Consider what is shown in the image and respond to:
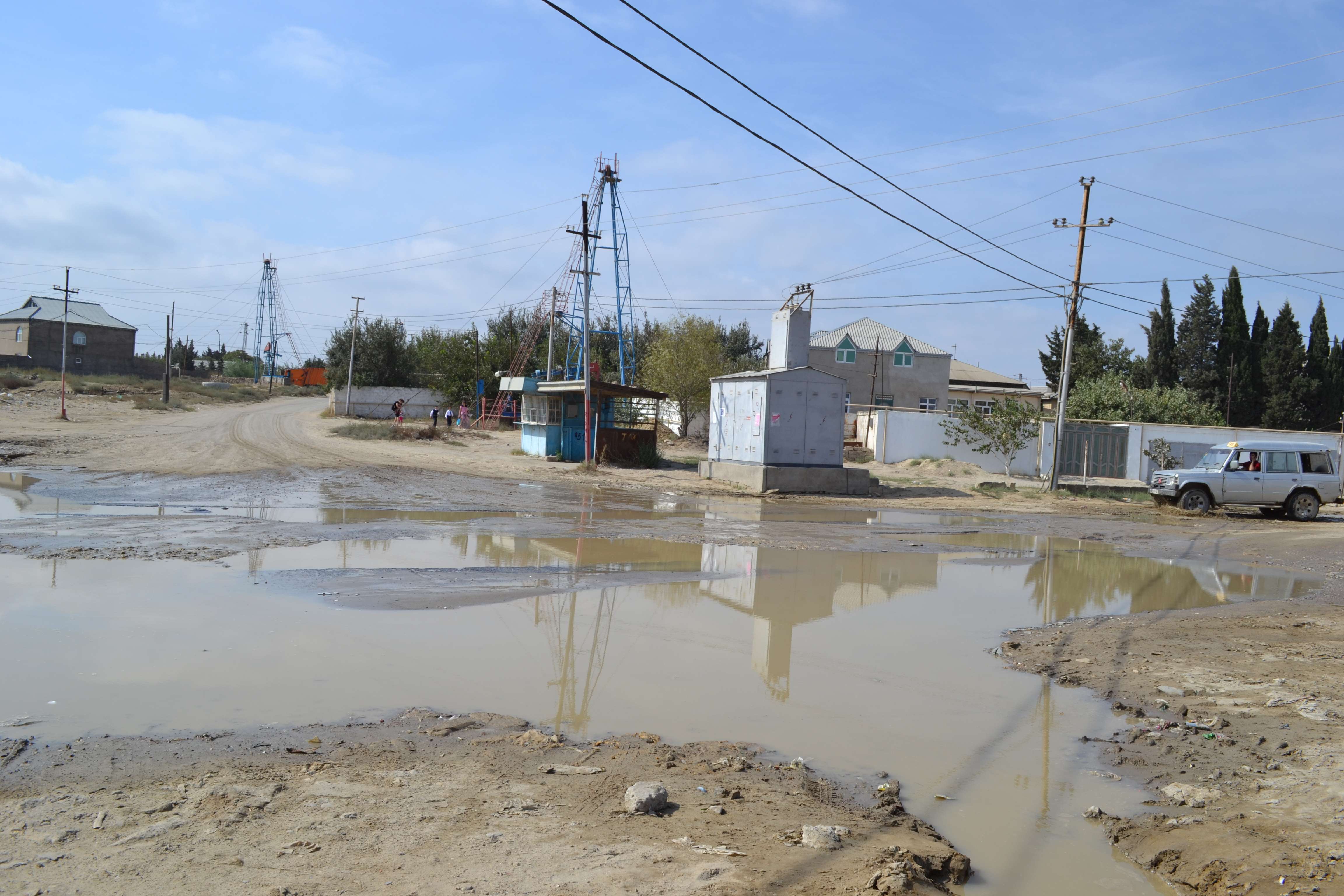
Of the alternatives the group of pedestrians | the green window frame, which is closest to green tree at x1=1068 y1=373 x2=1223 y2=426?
the green window frame

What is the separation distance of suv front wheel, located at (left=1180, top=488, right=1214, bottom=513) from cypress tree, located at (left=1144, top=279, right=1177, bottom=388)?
109 ft

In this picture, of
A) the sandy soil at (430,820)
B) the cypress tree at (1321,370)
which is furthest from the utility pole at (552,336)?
the cypress tree at (1321,370)

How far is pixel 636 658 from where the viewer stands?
780cm

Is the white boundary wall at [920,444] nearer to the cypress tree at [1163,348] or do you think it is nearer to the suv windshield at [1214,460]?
the suv windshield at [1214,460]

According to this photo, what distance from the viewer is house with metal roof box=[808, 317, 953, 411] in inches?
2206

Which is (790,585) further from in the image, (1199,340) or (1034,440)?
(1199,340)

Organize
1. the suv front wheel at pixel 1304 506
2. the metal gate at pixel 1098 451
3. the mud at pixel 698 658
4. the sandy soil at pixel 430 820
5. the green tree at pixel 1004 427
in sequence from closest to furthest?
1. the sandy soil at pixel 430 820
2. the mud at pixel 698 658
3. the suv front wheel at pixel 1304 506
4. the green tree at pixel 1004 427
5. the metal gate at pixel 1098 451

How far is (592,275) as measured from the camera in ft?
106

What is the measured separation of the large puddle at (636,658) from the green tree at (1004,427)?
746 inches

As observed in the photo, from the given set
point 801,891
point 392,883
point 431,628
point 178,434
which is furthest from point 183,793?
point 178,434

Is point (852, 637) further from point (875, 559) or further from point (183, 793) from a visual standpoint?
point (183, 793)

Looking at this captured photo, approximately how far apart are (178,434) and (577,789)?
33.9 metres

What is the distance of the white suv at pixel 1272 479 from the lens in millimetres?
23281

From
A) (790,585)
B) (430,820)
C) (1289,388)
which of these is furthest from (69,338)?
(1289,388)
